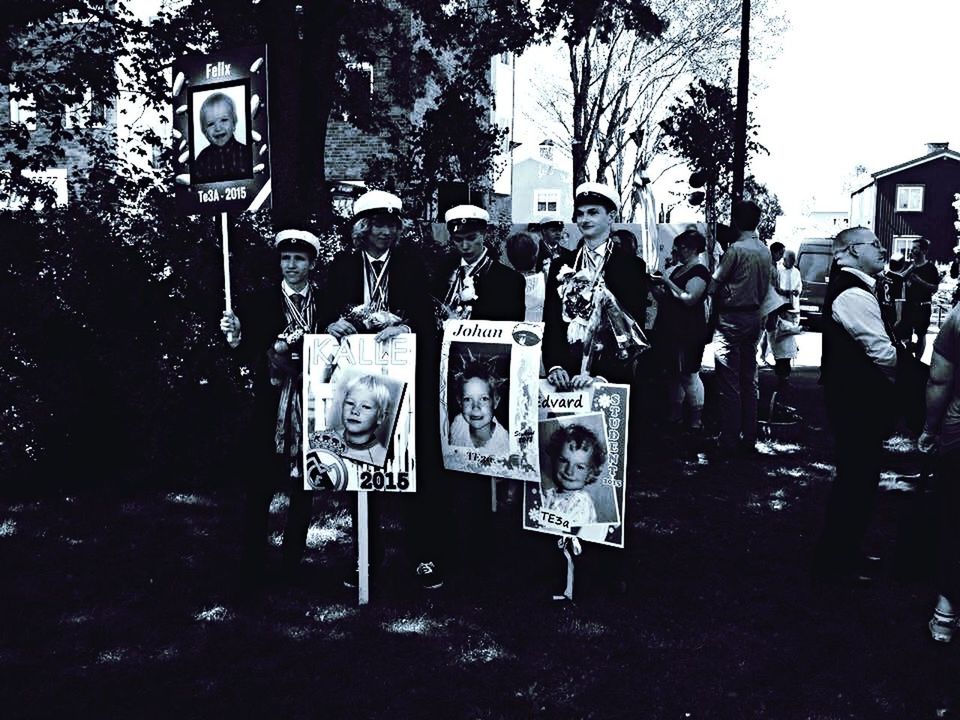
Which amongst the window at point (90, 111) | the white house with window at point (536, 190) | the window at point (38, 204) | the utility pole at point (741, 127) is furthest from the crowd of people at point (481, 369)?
the white house with window at point (536, 190)

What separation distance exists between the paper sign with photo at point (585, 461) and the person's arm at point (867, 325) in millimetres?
1222

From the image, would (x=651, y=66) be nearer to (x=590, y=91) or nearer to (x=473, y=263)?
(x=590, y=91)

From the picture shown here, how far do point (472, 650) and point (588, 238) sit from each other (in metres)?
2.07

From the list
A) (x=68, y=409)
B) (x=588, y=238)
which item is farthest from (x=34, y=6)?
(x=588, y=238)

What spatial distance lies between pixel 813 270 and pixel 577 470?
87.7 ft

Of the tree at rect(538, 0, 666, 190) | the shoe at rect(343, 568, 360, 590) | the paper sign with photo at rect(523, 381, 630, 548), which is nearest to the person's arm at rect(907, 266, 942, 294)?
the paper sign with photo at rect(523, 381, 630, 548)

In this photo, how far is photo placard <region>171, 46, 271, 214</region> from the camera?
208 inches

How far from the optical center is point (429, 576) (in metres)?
5.56

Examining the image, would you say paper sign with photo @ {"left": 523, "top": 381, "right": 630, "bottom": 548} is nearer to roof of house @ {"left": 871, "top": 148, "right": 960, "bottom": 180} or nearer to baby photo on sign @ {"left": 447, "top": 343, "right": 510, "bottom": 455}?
baby photo on sign @ {"left": 447, "top": 343, "right": 510, "bottom": 455}

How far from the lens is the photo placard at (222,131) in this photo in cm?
528

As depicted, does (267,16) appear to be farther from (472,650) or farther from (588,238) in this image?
(472,650)

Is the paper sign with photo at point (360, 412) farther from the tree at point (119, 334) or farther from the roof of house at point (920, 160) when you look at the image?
the roof of house at point (920, 160)

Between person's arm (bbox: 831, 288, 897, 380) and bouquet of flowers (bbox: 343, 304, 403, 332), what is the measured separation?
2269mm

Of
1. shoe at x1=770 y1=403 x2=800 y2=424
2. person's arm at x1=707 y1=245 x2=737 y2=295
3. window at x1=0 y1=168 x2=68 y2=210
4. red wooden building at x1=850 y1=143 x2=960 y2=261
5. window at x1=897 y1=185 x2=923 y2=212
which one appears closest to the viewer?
person's arm at x1=707 y1=245 x2=737 y2=295
